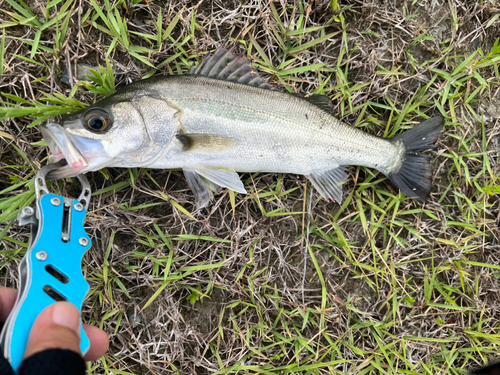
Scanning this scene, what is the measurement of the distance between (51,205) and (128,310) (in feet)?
4.39

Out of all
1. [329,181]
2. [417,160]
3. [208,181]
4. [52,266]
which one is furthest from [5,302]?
[417,160]

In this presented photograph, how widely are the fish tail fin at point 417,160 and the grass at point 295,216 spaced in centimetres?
15

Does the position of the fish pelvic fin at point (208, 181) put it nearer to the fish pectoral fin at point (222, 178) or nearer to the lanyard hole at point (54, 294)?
the fish pectoral fin at point (222, 178)

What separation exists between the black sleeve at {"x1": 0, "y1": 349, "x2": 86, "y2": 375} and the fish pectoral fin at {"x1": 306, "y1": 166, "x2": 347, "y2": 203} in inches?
84.1

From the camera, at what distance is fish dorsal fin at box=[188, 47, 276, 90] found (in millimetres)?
2713

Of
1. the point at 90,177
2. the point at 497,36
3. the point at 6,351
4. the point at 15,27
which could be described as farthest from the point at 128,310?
the point at 497,36

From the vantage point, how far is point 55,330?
1.62 meters

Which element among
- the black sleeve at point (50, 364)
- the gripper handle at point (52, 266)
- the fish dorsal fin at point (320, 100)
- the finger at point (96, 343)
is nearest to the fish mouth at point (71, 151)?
the gripper handle at point (52, 266)

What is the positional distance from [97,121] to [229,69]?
1.11 m

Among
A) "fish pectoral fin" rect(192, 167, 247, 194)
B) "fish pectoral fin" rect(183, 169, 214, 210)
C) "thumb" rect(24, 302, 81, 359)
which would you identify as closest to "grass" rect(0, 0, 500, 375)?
"fish pectoral fin" rect(183, 169, 214, 210)

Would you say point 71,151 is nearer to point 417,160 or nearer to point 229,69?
point 229,69

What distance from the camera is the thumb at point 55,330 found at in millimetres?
1524

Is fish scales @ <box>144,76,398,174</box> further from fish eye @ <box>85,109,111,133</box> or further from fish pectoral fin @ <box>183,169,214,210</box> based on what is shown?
fish eye @ <box>85,109,111,133</box>

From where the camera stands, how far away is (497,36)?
323 centimetres
